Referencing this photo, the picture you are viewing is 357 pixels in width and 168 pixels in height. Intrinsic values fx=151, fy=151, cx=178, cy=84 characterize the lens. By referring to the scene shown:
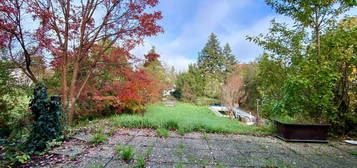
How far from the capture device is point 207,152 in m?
2.41

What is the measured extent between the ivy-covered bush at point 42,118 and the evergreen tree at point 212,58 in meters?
19.7

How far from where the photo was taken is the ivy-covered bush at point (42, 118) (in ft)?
7.68

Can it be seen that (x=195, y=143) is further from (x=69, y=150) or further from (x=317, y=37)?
(x=317, y=37)

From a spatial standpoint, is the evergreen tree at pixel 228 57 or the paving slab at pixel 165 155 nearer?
the paving slab at pixel 165 155

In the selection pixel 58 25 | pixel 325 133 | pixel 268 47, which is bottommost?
pixel 325 133

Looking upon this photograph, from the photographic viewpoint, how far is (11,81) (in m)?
3.81

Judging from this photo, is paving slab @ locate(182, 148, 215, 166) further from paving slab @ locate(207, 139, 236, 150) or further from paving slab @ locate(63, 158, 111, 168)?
paving slab @ locate(63, 158, 111, 168)

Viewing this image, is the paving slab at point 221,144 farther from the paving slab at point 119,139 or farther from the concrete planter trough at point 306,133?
the paving slab at point 119,139

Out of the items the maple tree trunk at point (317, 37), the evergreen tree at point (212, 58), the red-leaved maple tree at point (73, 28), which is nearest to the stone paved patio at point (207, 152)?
the maple tree trunk at point (317, 37)

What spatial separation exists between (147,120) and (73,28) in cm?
307

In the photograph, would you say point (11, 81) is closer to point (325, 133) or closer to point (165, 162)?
point (165, 162)

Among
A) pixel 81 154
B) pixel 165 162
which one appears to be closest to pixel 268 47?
pixel 165 162

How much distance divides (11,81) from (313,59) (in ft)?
23.5

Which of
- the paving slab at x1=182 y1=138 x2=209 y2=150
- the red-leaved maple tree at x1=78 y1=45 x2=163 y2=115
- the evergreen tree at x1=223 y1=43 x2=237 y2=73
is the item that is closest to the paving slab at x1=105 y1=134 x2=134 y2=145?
the paving slab at x1=182 y1=138 x2=209 y2=150
